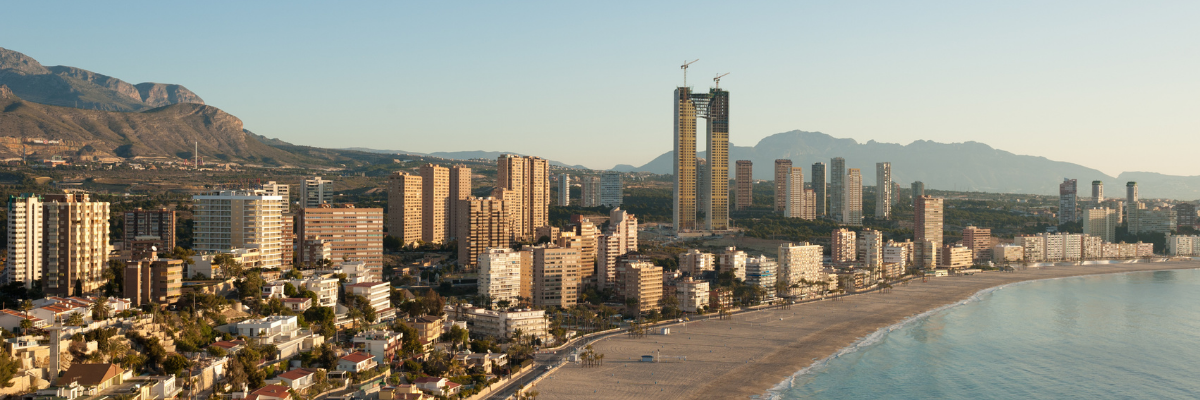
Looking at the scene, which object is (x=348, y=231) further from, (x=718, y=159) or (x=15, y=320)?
(x=718, y=159)

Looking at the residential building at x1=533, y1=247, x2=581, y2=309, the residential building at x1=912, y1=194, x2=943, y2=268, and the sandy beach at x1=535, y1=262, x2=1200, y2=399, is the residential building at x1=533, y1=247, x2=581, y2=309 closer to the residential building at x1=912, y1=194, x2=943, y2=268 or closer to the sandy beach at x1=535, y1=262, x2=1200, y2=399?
the sandy beach at x1=535, y1=262, x2=1200, y2=399

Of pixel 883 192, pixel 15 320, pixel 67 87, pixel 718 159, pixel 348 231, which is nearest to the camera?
pixel 15 320

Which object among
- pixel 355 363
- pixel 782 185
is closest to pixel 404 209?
pixel 355 363

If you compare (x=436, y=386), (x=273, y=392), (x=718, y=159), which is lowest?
(x=436, y=386)

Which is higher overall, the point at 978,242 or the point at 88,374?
the point at 978,242

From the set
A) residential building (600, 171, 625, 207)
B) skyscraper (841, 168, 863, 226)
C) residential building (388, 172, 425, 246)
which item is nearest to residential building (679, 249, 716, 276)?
residential building (388, 172, 425, 246)

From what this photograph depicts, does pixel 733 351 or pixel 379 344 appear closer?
pixel 379 344

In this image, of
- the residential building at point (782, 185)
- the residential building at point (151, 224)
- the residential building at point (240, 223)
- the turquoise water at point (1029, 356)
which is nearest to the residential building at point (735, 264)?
the turquoise water at point (1029, 356)

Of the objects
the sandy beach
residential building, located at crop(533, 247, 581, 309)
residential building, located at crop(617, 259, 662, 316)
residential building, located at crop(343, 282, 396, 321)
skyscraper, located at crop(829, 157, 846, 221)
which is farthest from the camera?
skyscraper, located at crop(829, 157, 846, 221)
